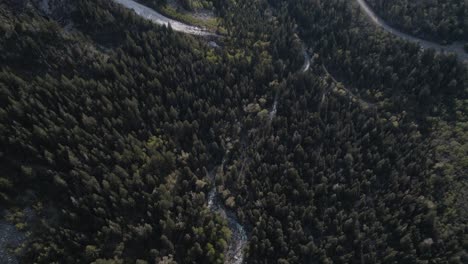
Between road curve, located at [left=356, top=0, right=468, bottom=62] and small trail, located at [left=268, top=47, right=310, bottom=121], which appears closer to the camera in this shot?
small trail, located at [left=268, top=47, right=310, bottom=121]

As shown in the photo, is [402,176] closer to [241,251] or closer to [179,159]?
[241,251]

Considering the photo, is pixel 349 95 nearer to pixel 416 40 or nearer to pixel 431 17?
pixel 416 40

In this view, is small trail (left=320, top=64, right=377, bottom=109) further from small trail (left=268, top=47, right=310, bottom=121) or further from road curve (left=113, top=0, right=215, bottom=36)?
road curve (left=113, top=0, right=215, bottom=36)

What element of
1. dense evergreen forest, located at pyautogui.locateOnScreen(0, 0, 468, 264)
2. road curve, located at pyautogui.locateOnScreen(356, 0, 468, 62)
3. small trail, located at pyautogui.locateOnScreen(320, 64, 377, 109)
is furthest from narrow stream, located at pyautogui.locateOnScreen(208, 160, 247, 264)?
road curve, located at pyautogui.locateOnScreen(356, 0, 468, 62)

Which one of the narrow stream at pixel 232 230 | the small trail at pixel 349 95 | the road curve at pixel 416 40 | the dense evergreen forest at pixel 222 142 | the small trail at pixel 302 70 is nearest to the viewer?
the dense evergreen forest at pixel 222 142

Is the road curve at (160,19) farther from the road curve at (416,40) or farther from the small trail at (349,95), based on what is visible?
the road curve at (416,40)

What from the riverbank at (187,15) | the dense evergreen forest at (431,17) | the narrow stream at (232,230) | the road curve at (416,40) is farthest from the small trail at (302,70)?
the dense evergreen forest at (431,17)
